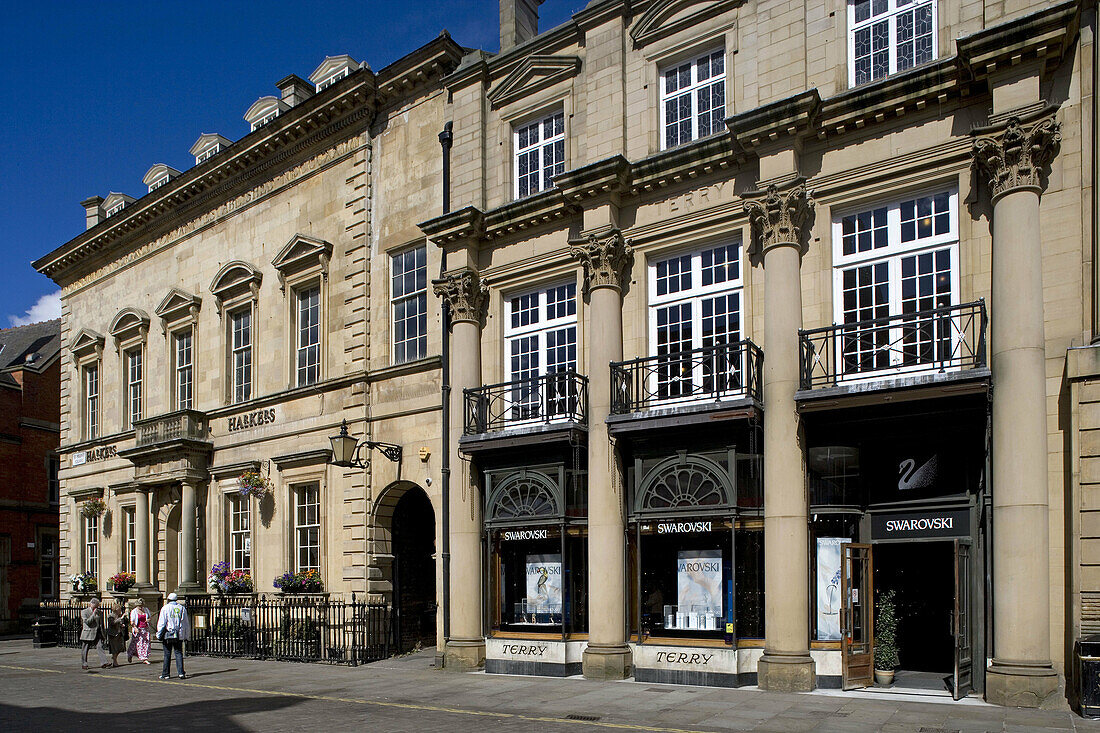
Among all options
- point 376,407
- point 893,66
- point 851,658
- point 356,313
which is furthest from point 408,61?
point 851,658

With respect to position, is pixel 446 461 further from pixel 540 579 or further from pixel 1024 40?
pixel 1024 40

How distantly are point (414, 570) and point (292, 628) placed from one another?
120 inches

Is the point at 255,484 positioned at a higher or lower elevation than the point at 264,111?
lower

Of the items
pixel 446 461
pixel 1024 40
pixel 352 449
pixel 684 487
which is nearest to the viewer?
pixel 1024 40

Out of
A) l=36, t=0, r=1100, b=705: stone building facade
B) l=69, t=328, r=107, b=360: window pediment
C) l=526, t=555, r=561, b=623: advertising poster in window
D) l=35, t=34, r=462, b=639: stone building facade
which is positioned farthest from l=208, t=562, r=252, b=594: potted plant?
l=69, t=328, r=107, b=360: window pediment

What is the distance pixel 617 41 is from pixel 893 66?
5.18m

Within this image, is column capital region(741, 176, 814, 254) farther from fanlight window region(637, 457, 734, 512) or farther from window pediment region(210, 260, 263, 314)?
window pediment region(210, 260, 263, 314)

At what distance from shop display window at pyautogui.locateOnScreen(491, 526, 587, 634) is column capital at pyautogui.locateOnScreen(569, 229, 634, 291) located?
4.49 metres

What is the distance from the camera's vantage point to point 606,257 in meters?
17.0

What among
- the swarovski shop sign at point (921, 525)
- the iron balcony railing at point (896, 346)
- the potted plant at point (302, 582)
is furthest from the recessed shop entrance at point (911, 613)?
the potted plant at point (302, 582)

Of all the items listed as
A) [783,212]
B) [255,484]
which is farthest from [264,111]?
[783,212]

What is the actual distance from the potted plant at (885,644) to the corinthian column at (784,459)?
114 cm

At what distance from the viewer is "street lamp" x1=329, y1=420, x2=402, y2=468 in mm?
20484

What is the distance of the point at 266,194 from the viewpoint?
25750 millimetres
